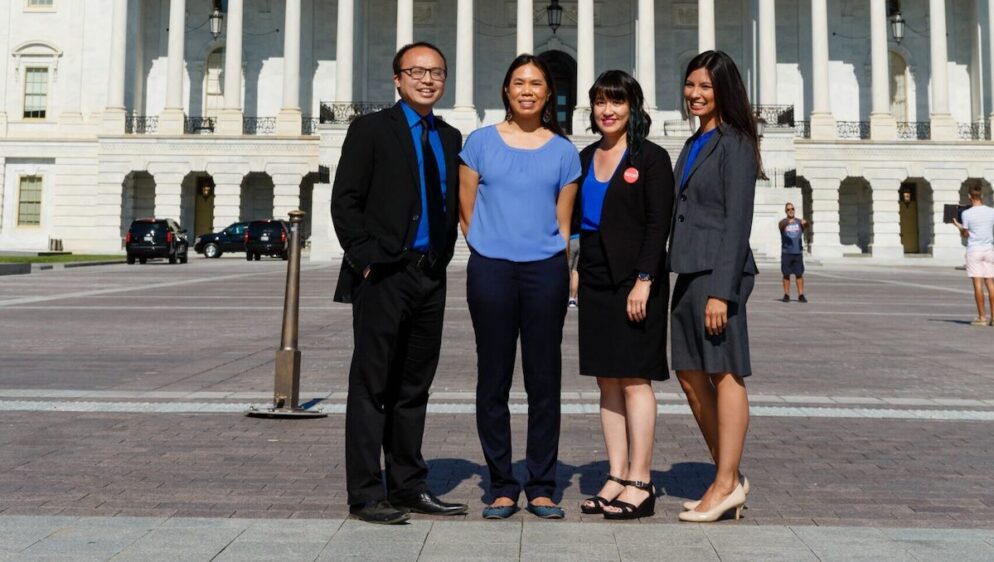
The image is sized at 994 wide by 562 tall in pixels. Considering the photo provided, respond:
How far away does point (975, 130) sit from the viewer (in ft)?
156

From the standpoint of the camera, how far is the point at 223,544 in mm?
3914

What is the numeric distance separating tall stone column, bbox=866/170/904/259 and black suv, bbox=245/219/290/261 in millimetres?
27491

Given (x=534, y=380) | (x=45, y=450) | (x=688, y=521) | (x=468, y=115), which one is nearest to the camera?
(x=688, y=521)

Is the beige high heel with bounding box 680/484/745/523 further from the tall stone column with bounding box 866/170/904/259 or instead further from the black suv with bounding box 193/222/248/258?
the tall stone column with bounding box 866/170/904/259

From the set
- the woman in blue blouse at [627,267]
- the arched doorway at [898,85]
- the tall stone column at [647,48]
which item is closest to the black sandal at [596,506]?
the woman in blue blouse at [627,267]

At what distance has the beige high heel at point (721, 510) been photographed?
14.6 feet

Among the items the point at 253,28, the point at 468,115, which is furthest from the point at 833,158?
the point at 253,28

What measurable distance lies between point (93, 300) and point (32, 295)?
207 centimetres

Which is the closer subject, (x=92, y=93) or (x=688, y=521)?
(x=688, y=521)

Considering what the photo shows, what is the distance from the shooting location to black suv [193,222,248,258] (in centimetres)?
4088

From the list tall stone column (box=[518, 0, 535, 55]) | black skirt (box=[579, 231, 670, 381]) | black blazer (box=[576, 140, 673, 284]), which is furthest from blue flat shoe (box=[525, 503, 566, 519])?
tall stone column (box=[518, 0, 535, 55])

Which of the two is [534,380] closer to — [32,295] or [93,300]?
[93,300]

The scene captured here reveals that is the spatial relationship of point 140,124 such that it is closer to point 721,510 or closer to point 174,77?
point 174,77

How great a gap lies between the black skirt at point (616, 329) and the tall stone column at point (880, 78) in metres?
43.6
